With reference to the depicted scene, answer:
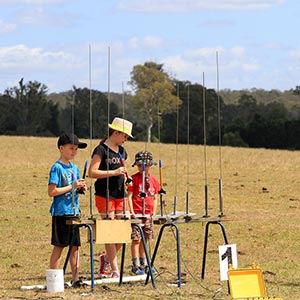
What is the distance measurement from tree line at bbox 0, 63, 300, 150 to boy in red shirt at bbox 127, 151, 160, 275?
58.9 m

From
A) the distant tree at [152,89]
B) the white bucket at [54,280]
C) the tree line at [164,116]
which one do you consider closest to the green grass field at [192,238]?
the white bucket at [54,280]

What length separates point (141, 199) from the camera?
11391 mm

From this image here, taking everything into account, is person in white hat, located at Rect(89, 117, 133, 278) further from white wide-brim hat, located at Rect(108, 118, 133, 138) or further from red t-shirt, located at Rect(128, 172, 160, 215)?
red t-shirt, located at Rect(128, 172, 160, 215)

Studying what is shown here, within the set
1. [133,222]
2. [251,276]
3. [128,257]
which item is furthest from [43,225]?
[251,276]

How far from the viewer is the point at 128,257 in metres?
13.0

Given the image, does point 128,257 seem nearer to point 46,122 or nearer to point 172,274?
point 172,274

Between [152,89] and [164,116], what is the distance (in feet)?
25.1

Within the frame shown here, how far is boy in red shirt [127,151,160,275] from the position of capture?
11227 millimetres

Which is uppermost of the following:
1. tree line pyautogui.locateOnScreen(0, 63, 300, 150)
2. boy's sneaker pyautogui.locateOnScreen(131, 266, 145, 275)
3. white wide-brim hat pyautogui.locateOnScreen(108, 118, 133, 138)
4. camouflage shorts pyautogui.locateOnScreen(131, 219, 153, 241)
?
tree line pyautogui.locateOnScreen(0, 63, 300, 150)

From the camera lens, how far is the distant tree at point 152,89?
295 ft

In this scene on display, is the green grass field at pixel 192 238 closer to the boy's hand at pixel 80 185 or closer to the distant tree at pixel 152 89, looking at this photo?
the boy's hand at pixel 80 185

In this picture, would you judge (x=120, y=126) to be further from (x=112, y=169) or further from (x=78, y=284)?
(x=78, y=284)

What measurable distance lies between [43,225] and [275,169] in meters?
20.9

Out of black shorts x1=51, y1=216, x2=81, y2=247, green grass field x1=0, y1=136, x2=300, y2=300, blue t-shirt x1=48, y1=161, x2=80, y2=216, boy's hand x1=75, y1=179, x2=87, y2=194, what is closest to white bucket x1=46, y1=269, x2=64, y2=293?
green grass field x1=0, y1=136, x2=300, y2=300
